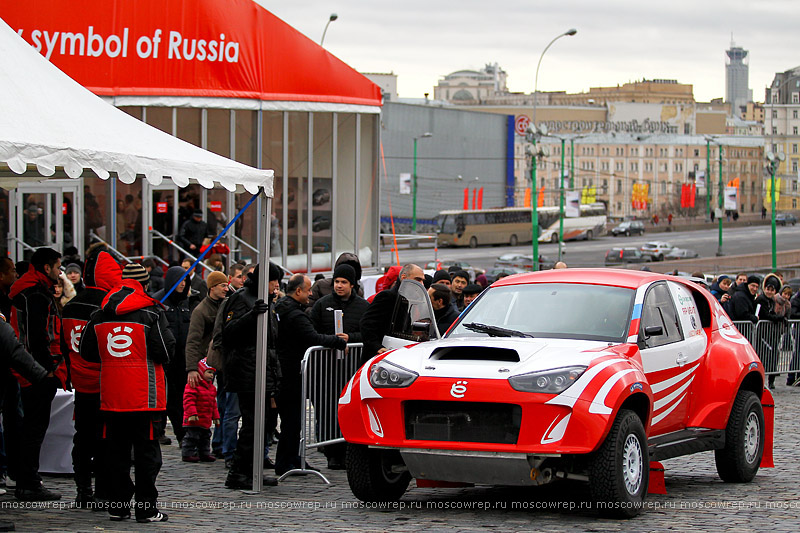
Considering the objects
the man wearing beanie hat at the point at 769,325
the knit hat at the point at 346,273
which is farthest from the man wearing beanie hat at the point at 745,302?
the knit hat at the point at 346,273

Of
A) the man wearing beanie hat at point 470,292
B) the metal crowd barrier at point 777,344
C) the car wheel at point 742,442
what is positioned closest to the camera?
the car wheel at point 742,442

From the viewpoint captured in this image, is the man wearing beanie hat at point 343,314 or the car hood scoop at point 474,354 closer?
the car hood scoop at point 474,354

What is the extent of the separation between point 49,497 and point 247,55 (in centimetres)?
1446

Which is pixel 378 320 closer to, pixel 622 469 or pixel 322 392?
pixel 322 392

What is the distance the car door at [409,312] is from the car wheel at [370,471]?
157 centimetres

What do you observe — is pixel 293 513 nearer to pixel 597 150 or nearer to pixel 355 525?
pixel 355 525

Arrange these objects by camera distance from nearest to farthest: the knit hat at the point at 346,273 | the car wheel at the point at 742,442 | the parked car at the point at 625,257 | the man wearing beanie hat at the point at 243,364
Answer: the man wearing beanie hat at the point at 243,364, the car wheel at the point at 742,442, the knit hat at the point at 346,273, the parked car at the point at 625,257

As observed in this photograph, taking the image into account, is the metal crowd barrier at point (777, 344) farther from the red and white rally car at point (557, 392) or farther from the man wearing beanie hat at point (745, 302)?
the red and white rally car at point (557, 392)

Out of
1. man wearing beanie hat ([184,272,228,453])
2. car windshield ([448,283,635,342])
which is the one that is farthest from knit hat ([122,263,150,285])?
car windshield ([448,283,635,342])

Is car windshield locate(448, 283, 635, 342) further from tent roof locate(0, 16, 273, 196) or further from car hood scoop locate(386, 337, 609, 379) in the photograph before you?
tent roof locate(0, 16, 273, 196)

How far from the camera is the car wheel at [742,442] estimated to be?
9688mm

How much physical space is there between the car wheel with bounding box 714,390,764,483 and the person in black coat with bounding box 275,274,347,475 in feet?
11.1

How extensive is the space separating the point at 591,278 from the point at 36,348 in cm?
441

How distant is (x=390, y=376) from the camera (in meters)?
8.12
